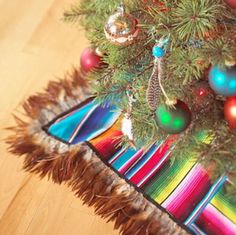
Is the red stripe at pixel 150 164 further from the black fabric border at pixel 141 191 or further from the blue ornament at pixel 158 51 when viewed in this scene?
the blue ornament at pixel 158 51

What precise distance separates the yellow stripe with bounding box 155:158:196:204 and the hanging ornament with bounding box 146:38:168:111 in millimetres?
230

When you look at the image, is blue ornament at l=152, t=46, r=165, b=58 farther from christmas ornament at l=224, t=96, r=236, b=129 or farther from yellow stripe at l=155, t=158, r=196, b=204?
yellow stripe at l=155, t=158, r=196, b=204

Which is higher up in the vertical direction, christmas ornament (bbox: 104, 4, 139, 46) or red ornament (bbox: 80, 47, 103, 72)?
christmas ornament (bbox: 104, 4, 139, 46)

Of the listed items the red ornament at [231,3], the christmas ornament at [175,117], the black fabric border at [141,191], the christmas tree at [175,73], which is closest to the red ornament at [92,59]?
the christmas tree at [175,73]

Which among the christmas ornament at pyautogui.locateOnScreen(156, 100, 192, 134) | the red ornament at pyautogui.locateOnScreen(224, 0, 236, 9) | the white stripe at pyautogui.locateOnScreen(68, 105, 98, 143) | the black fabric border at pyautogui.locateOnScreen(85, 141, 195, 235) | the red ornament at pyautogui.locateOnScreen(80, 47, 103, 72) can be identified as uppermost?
the red ornament at pyautogui.locateOnScreen(224, 0, 236, 9)

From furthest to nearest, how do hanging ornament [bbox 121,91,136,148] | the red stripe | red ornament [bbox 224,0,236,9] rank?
1. the red stripe
2. hanging ornament [bbox 121,91,136,148]
3. red ornament [bbox 224,0,236,9]

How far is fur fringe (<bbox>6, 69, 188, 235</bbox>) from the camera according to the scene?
38.9 inches

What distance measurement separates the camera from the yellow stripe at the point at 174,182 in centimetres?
103

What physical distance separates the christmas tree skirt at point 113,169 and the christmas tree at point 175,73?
76 millimetres

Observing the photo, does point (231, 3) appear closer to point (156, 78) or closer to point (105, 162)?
point (156, 78)

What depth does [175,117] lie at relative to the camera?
32.7 inches

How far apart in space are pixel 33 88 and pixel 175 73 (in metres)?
0.65

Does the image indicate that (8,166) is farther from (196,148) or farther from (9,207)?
(196,148)

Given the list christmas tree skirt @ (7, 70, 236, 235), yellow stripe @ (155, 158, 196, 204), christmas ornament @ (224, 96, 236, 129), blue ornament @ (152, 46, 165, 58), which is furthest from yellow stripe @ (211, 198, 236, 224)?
blue ornament @ (152, 46, 165, 58)
